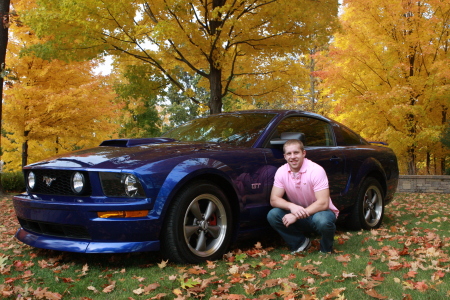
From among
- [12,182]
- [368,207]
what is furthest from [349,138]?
[12,182]

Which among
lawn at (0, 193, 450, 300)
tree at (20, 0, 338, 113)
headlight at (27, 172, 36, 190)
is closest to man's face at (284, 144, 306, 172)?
lawn at (0, 193, 450, 300)

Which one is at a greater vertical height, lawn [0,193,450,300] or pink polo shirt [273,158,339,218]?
pink polo shirt [273,158,339,218]

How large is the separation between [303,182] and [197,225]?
105 centimetres

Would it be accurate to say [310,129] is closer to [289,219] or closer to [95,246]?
[289,219]

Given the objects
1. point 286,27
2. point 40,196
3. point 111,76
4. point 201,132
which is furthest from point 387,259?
point 111,76

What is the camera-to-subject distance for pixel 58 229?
3.33 m

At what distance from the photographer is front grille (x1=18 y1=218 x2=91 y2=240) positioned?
3209 millimetres

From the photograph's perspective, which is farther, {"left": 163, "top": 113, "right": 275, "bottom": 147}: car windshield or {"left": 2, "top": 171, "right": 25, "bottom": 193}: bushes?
{"left": 2, "top": 171, "right": 25, "bottom": 193}: bushes

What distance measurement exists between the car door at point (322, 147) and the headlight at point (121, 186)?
1.59 meters

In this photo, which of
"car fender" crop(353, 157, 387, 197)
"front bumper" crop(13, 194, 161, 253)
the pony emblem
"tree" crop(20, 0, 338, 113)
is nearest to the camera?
"front bumper" crop(13, 194, 161, 253)

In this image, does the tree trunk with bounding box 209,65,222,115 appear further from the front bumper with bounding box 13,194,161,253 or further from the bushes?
the bushes

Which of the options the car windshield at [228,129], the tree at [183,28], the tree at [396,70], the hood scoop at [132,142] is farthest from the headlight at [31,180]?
the tree at [396,70]

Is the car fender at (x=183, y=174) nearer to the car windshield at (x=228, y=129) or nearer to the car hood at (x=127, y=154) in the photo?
the car hood at (x=127, y=154)

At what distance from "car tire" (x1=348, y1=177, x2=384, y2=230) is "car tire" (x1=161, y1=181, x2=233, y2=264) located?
2077 millimetres
